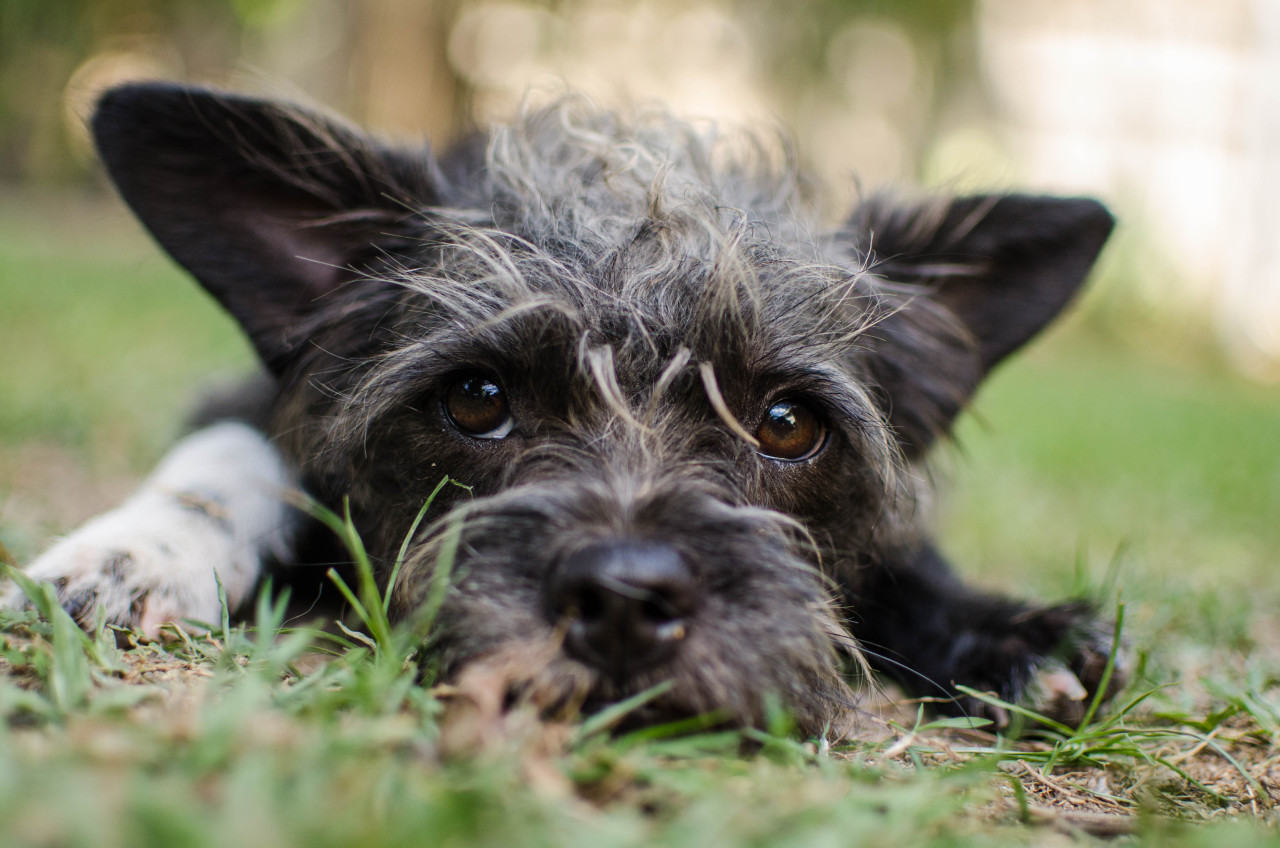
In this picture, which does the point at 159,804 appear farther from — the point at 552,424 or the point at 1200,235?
the point at 1200,235

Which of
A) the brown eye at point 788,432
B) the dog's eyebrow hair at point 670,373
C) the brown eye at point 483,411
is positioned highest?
the dog's eyebrow hair at point 670,373

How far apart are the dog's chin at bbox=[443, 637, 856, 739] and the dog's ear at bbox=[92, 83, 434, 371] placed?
1.74 meters

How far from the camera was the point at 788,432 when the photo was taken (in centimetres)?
290

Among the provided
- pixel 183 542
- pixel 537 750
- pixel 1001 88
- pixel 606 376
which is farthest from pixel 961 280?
pixel 1001 88

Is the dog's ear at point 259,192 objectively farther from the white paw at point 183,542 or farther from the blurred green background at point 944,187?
→ the white paw at point 183,542

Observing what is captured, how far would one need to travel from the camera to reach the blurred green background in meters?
4.81

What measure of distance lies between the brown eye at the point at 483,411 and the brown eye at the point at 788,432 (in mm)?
781

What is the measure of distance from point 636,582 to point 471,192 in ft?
6.69

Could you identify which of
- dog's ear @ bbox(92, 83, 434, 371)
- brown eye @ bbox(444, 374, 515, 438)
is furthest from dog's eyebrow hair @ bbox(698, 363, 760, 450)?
dog's ear @ bbox(92, 83, 434, 371)

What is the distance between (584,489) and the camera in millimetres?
2336

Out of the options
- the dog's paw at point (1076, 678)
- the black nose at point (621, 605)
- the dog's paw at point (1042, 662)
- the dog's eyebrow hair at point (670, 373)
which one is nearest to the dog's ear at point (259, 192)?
the dog's eyebrow hair at point (670, 373)

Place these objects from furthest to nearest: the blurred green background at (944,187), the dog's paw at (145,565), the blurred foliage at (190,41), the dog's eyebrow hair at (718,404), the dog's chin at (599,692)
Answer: the blurred foliage at (190,41)
the blurred green background at (944,187)
the dog's eyebrow hair at (718,404)
the dog's paw at (145,565)
the dog's chin at (599,692)

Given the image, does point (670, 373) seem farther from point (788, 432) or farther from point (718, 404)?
point (788, 432)

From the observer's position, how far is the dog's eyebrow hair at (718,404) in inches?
102
